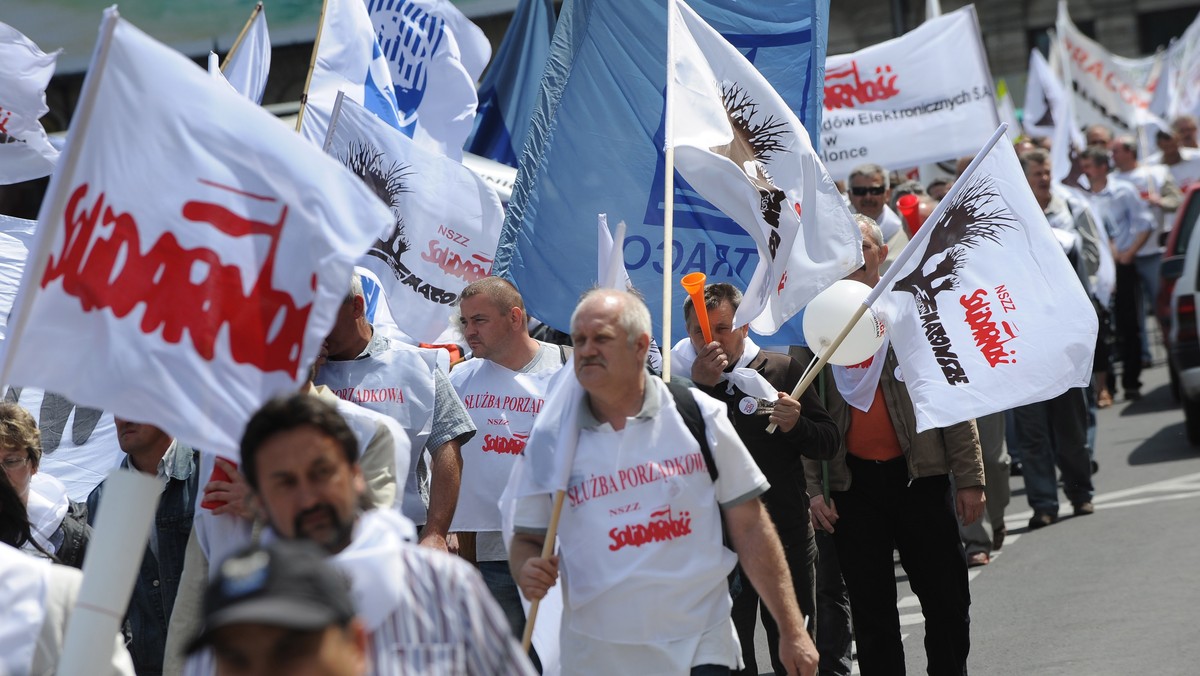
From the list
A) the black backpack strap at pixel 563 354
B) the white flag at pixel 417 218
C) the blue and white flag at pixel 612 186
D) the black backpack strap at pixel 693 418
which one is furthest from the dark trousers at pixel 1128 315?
the black backpack strap at pixel 693 418

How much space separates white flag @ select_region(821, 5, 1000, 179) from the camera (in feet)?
41.4

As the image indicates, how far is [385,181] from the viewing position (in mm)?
8156

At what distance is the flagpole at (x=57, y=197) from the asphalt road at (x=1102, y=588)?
4.74 meters

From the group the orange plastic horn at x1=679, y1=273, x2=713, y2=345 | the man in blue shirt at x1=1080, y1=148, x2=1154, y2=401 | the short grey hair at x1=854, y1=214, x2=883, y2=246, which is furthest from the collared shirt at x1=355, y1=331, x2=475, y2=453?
the man in blue shirt at x1=1080, y1=148, x2=1154, y2=401

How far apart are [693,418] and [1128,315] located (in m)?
11.1

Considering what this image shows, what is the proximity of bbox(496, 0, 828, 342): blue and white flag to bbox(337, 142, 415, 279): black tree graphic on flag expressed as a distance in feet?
4.37

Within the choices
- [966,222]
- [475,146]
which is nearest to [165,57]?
[966,222]

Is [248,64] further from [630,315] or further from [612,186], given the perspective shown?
[630,315]

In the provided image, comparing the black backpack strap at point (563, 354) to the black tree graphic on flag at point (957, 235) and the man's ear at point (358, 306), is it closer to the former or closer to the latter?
the man's ear at point (358, 306)

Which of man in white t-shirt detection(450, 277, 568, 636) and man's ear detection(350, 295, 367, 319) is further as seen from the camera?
man in white t-shirt detection(450, 277, 568, 636)

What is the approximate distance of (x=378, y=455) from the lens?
456 centimetres

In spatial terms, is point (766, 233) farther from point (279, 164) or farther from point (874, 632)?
point (279, 164)

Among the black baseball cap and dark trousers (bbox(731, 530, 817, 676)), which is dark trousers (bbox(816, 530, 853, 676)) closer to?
dark trousers (bbox(731, 530, 817, 676))

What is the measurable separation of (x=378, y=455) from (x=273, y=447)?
1.30 m
